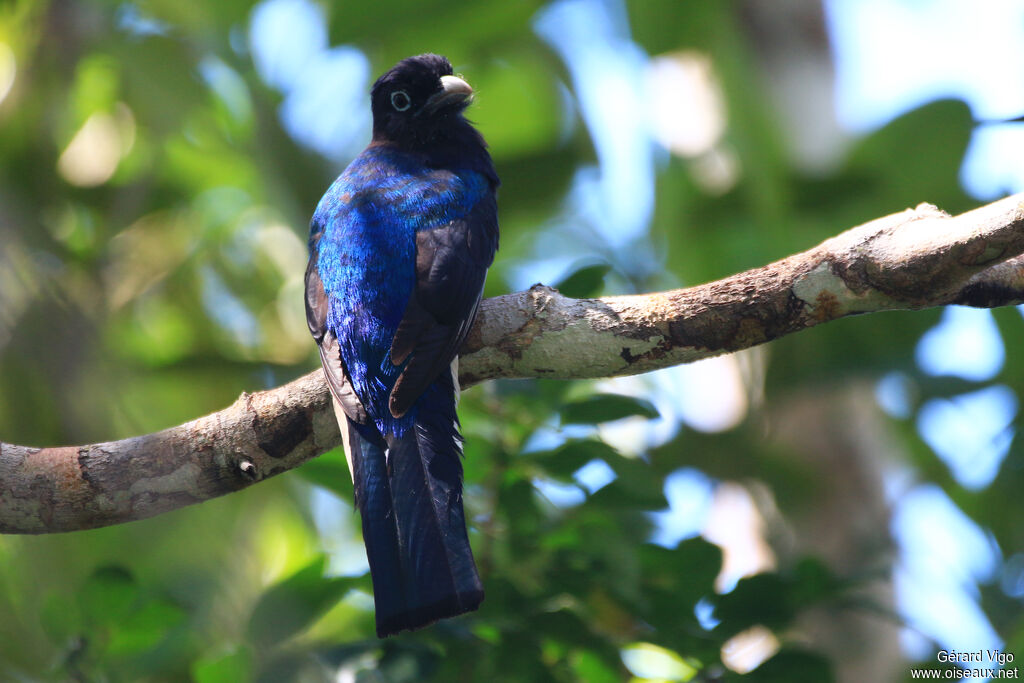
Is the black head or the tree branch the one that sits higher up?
the black head

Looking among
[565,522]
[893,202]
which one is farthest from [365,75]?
[565,522]

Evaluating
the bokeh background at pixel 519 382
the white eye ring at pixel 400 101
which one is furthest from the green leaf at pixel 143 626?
the white eye ring at pixel 400 101

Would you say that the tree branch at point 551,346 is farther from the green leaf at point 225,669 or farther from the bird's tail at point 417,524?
the green leaf at point 225,669

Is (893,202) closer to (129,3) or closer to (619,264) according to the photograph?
(619,264)

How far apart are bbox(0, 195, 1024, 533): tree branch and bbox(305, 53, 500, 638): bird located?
5.0 inches

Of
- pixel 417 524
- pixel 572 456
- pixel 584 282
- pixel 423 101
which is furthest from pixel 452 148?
pixel 417 524

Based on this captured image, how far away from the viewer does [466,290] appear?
3002 mm

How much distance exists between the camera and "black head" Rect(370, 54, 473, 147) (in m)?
4.00

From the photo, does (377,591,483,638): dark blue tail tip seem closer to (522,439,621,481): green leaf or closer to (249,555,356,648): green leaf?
(249,555,356,648): green leaf

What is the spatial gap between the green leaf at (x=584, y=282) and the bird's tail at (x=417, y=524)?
0.52 meters

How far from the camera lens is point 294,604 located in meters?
2.83

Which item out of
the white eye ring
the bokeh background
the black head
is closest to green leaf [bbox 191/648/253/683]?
the bokeh background

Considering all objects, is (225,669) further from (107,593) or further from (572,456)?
(572,456)

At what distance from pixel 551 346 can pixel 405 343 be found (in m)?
0.43
